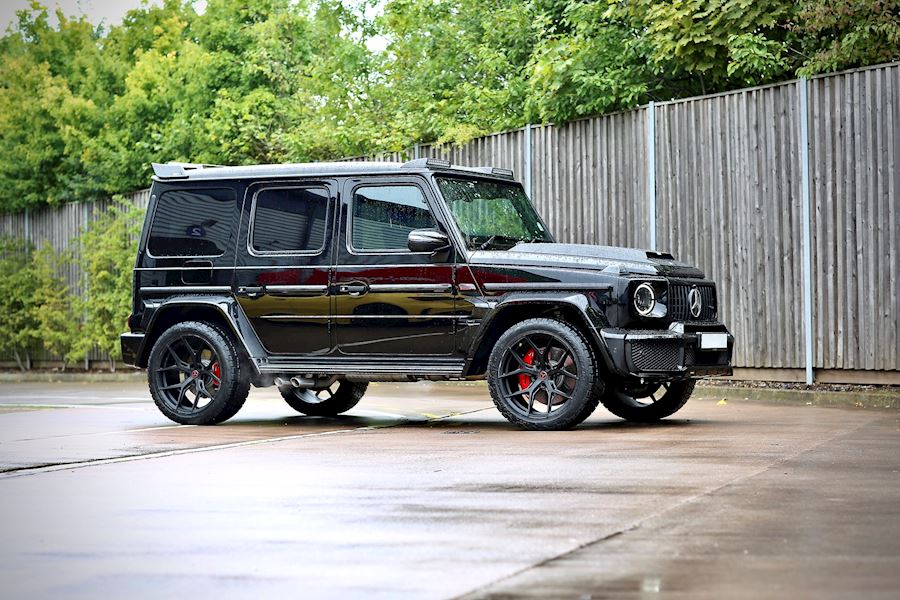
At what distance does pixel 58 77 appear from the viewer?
116ft

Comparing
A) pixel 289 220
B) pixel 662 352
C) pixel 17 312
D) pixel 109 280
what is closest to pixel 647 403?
pixel 662 352

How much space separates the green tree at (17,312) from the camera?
27.0m

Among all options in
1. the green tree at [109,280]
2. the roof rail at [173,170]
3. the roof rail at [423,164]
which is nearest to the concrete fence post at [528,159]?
the roof rail at [173,170]

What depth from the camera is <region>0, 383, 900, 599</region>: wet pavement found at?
234 inches

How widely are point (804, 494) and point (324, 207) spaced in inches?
248

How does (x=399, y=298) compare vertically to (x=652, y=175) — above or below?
below

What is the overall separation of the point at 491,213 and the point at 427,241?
1051 mm

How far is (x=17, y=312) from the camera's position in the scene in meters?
27.1

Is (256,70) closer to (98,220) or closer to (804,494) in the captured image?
(98,220)

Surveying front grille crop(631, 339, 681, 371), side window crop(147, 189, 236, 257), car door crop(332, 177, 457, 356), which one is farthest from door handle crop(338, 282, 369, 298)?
front grille crop(631, 339, 681, 371)

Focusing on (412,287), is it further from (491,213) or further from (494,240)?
(491,213)

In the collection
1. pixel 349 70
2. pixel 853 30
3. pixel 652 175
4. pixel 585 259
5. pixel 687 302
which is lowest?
pixel 687 302

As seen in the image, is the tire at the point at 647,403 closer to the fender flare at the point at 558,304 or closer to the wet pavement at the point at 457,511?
the wet pavement at the point at 457,511

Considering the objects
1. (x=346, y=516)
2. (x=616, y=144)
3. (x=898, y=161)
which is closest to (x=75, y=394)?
(x=616, y=144)
